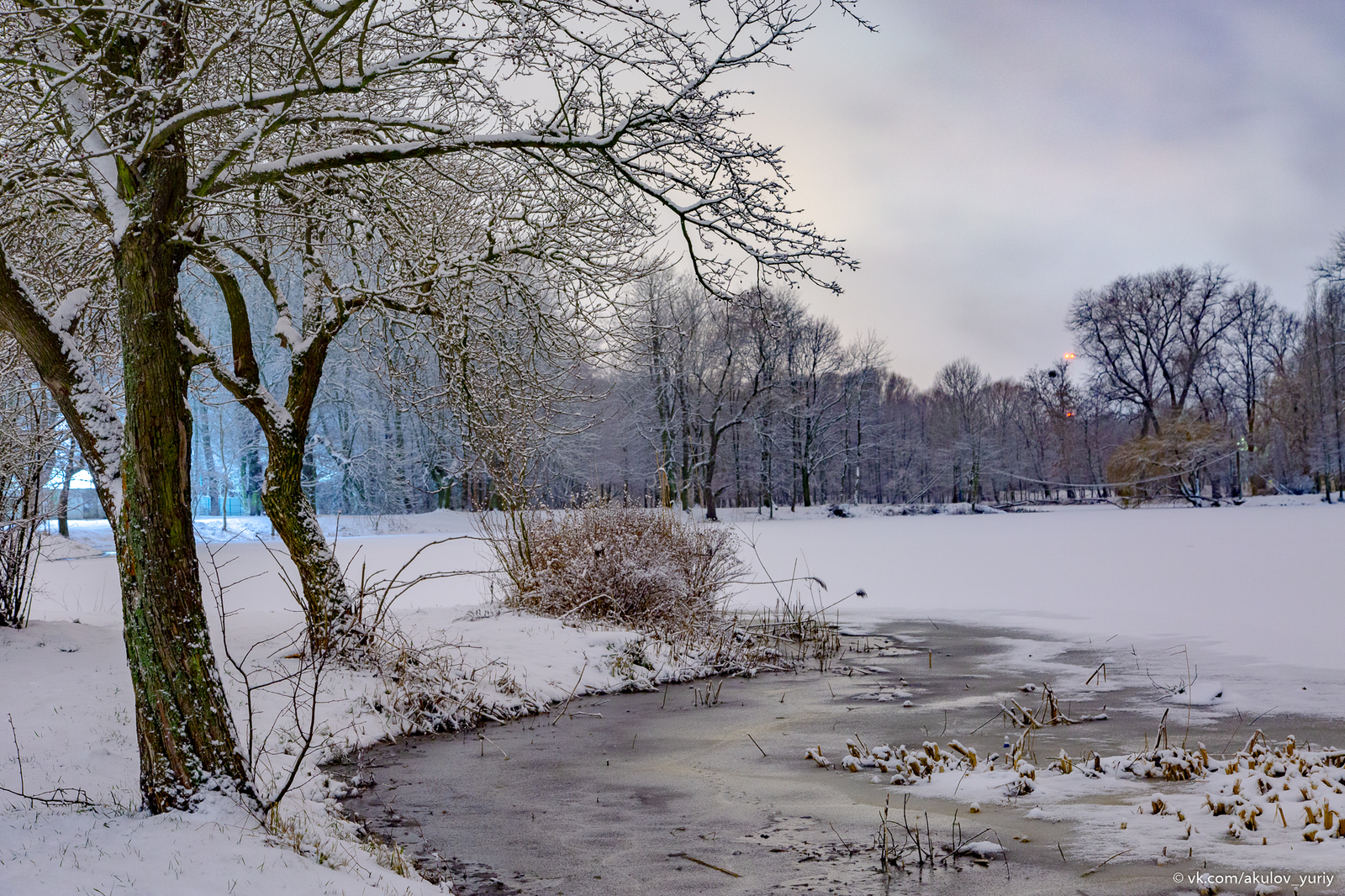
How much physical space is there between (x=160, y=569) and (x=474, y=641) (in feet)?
21.5

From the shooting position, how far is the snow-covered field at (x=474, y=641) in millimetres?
4473

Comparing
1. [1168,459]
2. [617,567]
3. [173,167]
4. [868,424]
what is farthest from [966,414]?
[173,167]

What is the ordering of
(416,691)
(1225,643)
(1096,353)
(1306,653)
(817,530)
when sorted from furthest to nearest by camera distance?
(1096,353) → (817,530) → (1225,643) → (1306,653) → (416,691)

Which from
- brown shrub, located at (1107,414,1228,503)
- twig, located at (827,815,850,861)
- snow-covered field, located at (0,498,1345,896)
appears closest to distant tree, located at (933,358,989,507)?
brown shrub, located at (1107,414,1228,503)

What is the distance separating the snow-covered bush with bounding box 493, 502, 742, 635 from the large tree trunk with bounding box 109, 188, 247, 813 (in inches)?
309

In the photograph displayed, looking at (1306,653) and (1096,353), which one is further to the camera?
(1096,353)

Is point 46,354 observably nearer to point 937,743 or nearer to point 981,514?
point 937,743

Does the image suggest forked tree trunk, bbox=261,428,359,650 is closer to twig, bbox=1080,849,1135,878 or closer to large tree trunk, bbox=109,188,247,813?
large tree trunk, bbox=109,188,247,813

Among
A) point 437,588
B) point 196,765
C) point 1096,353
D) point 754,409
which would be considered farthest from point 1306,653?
point 1096,353

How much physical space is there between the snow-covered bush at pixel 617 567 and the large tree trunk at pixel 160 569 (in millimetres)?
7854

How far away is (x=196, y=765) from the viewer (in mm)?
4832

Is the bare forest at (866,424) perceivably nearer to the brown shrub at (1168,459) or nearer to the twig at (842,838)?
the brown shrub at (1168,459)

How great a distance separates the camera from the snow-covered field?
4.47 metres

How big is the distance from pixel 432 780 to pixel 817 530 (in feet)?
109
